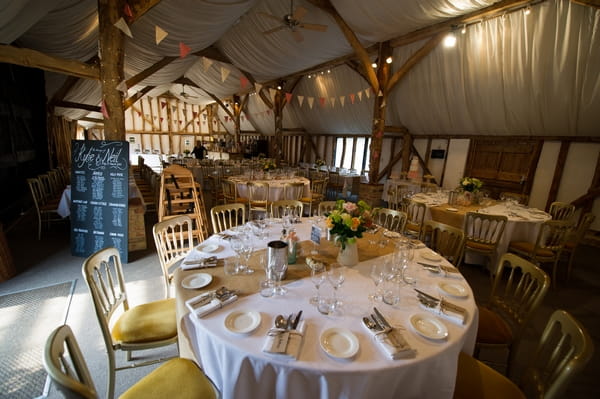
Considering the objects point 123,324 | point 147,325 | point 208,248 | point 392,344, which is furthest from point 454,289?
point 123,324

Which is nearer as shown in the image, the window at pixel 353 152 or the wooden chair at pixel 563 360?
the wooden chair at pixel 563 360

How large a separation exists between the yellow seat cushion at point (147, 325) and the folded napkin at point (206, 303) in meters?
0.50

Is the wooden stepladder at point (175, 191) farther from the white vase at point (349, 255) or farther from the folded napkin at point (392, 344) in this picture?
the folded napkin at point (392, 344)

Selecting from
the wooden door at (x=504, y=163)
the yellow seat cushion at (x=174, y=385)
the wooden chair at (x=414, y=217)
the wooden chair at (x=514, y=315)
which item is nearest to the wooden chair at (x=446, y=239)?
the wooden chair at (x=514, y=315)

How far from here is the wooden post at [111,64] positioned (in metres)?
3.49

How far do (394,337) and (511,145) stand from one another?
26.6 ft

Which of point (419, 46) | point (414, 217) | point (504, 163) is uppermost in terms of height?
point (419, 46)

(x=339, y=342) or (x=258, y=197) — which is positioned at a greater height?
(x=339, y=342)

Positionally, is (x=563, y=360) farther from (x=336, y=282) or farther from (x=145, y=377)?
(x=145, y=377)

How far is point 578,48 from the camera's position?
4.54 metres

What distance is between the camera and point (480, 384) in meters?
1.44

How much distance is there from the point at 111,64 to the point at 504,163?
9.23m

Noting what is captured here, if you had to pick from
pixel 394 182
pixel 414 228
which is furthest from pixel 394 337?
pixel 394 182

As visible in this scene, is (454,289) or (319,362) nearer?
(319,362)
